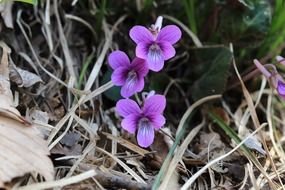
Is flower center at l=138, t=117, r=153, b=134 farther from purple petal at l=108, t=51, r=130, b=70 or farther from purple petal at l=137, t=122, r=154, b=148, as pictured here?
purple petal at l=108, t=51, r=130, b=70

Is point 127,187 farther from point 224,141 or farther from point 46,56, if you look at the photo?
point 46,56

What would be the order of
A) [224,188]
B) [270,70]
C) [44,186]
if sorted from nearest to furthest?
[44,186] < [224,188] < [270,70]

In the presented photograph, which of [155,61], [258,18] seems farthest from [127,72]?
[258,18]

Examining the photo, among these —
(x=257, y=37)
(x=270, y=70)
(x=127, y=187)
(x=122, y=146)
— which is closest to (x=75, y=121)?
(x=122, y=146)

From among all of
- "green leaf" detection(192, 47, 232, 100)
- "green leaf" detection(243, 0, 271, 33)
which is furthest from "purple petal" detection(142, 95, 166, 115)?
"green leaf" detection(243, 0, 271, 33)

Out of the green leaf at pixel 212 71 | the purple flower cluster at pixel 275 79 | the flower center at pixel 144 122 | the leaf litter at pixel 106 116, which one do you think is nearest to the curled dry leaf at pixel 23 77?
the leaf litter at pixel 106 116

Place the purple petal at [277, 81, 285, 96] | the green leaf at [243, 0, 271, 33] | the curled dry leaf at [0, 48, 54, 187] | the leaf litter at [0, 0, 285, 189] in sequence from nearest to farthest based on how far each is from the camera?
1. the curled dry leaf at [0, 48, 54, 187]
2. the leaf litter at [0, 0, 285, 189]
3. the purple petal at [277, 81, 285, 96]
4. the green leaf at [243, 0, 271, 33]

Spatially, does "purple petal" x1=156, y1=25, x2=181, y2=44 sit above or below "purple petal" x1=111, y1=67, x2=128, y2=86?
above
